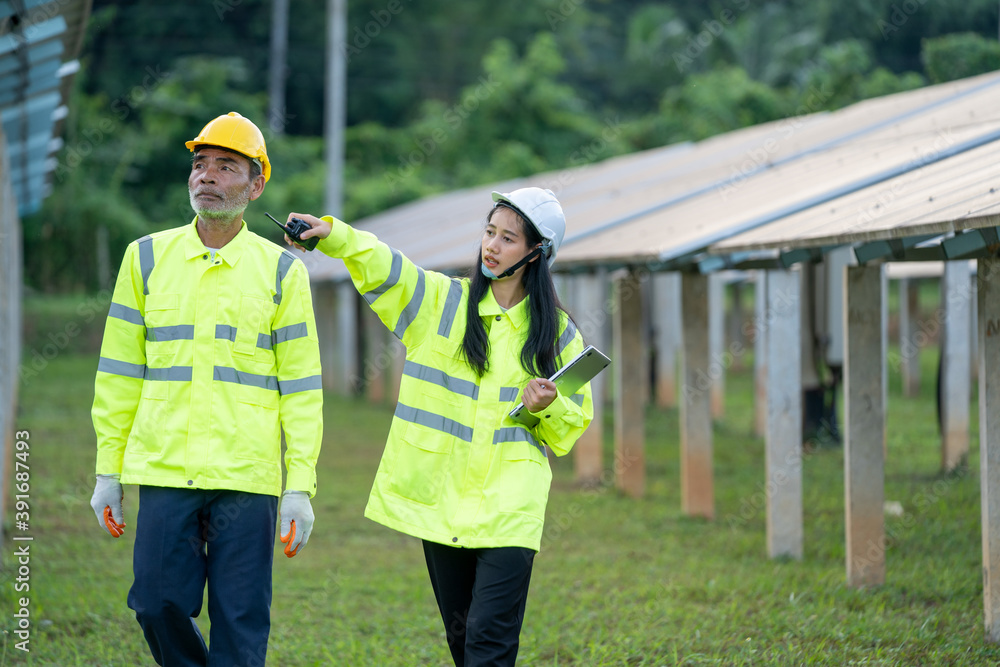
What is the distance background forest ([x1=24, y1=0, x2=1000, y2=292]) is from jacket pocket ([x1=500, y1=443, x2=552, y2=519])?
1301 cm

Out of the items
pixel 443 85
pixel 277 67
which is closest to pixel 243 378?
pixel 277 67

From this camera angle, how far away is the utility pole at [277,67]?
1464 inches

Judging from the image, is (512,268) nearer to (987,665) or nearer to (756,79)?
(987,665)

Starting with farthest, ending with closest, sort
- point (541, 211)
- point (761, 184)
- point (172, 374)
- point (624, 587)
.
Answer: point (761, 184)
point (624, 587)
point (541, 211)
point (172, 374)

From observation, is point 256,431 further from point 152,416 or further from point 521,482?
point 521,482

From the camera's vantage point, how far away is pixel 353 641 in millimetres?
5613

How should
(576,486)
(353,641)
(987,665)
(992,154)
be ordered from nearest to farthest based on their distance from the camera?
(987,665) → (353,641) → (992,154) → (576,486)

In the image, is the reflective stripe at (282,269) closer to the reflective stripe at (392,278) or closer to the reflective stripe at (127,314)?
the reflective stripe at (392,278)

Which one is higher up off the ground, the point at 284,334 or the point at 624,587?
the point at 284,334

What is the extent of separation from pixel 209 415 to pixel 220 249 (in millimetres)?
533

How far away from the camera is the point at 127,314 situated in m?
3.67

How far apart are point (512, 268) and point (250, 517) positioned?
1.14 m

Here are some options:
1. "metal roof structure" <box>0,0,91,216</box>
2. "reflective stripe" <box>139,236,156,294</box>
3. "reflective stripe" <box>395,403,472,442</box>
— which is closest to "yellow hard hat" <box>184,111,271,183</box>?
"reflective stripe" <box>139,236,156,294</box>

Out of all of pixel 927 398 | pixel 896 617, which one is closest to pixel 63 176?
pixel 927 398
